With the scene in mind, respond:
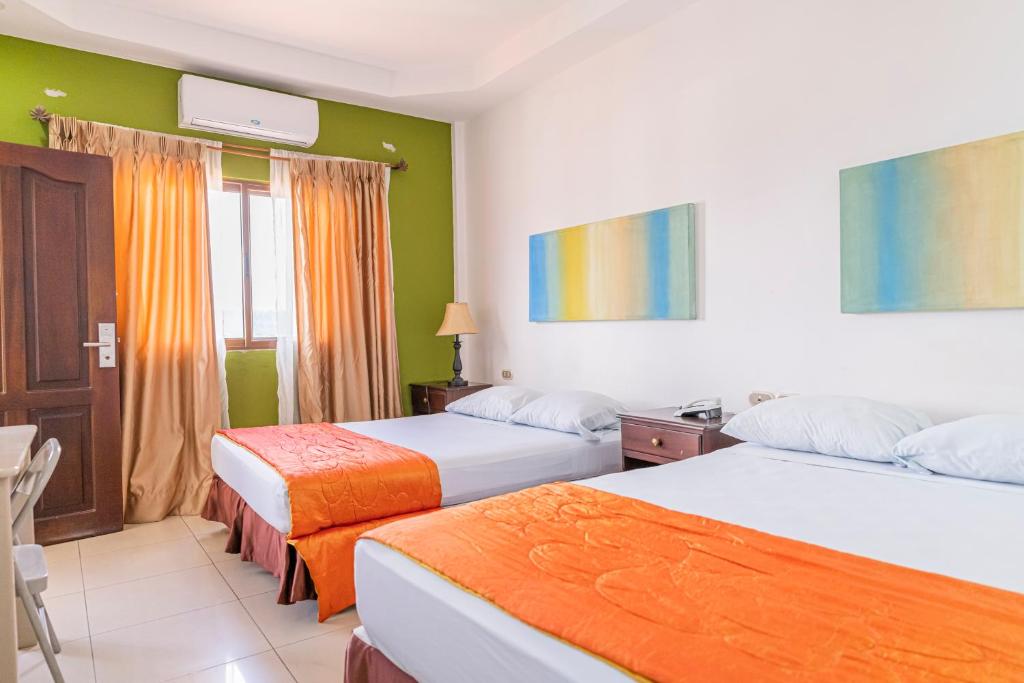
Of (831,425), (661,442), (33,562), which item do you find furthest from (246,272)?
(831,425)

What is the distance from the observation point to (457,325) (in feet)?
15.8

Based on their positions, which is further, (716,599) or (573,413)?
(573,413)

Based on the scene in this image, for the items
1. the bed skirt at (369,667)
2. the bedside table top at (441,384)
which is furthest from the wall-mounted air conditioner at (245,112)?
the bed skirt at (369,667)

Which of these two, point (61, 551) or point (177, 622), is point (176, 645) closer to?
point (177, 622)

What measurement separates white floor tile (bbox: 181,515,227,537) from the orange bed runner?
3.45ft

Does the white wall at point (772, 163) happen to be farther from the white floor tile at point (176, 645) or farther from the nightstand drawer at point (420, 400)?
the white floor tile at point (176, 645)

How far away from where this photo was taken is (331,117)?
15.6ft

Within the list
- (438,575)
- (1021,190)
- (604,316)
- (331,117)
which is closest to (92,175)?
(331,117)

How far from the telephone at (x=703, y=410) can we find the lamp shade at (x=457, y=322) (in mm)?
2098

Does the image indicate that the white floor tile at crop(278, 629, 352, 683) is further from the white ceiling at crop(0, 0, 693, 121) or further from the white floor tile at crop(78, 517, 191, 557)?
the white ceiling at crop(0, 0, 693, 121)

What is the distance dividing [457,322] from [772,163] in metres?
2.48

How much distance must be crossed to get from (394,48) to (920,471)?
3.82 m

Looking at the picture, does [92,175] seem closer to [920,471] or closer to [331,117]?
[331,117]

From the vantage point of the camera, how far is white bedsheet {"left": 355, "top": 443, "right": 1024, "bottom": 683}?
4.06ft
